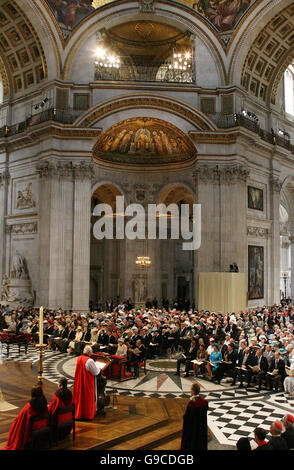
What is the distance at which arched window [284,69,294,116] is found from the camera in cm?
3090

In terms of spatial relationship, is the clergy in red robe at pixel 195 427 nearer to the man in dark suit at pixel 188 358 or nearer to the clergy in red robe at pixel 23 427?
the clergy in red robe at pixel 23 427

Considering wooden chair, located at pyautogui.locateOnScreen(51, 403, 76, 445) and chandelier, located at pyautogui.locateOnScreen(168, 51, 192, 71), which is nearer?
wooden chair, located at pyautogui.locateOnScreen(51, 403, 76, 445)

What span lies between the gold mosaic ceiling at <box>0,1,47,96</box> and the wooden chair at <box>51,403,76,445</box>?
2168 centimetres

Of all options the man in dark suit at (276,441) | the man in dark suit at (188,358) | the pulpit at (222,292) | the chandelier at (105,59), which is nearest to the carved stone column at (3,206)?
the chandelier at (105,59)

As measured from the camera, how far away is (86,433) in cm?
683

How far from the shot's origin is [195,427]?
5973mm

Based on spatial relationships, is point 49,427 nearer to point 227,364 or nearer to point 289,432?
point 289,432

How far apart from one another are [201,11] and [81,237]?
14.7 meters

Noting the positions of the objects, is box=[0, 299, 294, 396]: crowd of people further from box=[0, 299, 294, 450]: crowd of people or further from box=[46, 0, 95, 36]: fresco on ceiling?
box=[46, 0, 95, 36]: fresco on ceiling

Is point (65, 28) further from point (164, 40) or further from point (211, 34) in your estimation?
point (211, 34)

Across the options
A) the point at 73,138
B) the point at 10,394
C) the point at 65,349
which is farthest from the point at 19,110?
the point at 10,394

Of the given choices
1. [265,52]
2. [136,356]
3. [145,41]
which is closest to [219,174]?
[265,52]

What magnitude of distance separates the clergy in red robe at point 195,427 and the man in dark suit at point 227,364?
6105mm

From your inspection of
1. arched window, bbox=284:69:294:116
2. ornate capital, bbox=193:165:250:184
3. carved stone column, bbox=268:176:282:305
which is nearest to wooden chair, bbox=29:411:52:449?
ornate capital, bbox=193:165:250:184
